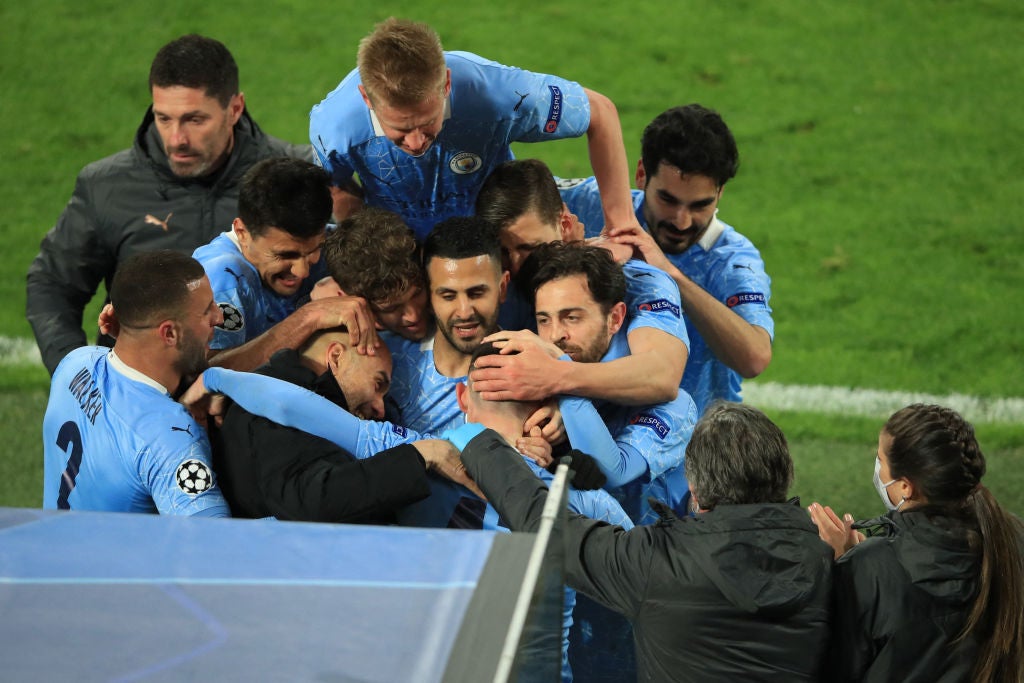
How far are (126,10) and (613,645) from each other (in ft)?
30.9

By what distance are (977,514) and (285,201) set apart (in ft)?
7.08

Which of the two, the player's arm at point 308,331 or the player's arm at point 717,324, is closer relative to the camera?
the player's arm at point 308,331

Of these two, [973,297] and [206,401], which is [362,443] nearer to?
[206,401]

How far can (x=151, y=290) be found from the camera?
124 inches

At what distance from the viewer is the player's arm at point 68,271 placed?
476cm

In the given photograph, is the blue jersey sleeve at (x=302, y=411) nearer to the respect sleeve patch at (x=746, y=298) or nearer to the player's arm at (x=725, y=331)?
the player's arm at (x=725, y=331)

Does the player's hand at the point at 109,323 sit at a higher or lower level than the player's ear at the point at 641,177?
lower

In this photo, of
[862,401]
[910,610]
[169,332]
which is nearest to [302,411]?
[169,332]

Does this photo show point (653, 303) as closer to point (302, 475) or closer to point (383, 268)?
point (383, 268)

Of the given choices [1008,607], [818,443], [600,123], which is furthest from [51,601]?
[818,443]

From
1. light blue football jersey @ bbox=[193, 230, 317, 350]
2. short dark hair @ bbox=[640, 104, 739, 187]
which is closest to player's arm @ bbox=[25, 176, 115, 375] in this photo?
light blue football jersey @ bbox=[193, 230, 317, 350]

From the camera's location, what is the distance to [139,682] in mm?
1493

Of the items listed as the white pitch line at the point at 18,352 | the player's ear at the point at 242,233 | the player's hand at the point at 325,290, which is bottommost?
the white pitch line at the point at 18,352

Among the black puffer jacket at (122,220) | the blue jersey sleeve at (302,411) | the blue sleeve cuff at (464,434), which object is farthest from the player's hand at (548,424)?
the black puffer jacket at (122,220)
